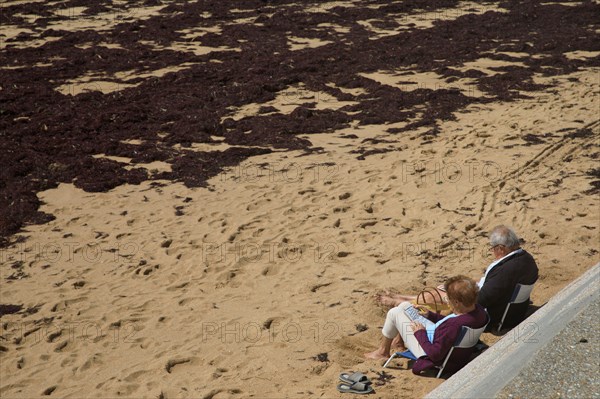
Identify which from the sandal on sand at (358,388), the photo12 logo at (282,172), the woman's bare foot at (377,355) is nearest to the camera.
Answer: the sandal on sand at (358,388)

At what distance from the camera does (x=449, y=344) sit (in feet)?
18.8

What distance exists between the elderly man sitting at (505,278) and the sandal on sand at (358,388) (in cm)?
135

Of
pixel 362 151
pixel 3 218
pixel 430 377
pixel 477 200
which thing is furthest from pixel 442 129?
pixel 430 377

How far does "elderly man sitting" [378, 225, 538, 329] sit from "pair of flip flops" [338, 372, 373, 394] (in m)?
1.32

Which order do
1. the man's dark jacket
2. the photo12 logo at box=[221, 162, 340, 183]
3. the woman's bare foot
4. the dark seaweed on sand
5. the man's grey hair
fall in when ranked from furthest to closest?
the dark seaweed on sand
the photo12 logo at box=[221, 162, 340, 183]
the man's grey hair
the man's dark jacket
the woman's bare foot

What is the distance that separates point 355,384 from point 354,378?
0.07 meters

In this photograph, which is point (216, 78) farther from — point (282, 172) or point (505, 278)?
point (505, 278)

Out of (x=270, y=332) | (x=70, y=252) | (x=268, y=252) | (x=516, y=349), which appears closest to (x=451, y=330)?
(x=516, y=349)

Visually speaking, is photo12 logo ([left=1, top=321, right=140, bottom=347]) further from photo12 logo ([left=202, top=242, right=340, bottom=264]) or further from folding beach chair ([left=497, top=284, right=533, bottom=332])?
folding beach chair ([left=497, top=284, right=533, bottom=332])

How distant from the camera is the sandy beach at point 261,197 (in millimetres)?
6961

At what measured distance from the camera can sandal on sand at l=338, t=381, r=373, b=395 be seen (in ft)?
18.2


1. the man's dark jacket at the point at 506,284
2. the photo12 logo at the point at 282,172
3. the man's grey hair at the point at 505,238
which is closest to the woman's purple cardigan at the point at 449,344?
the man's dark jacket at the point at 506,284

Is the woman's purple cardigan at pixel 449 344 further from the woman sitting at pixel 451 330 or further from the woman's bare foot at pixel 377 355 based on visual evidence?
the woman's bare foot at pixel 377 355

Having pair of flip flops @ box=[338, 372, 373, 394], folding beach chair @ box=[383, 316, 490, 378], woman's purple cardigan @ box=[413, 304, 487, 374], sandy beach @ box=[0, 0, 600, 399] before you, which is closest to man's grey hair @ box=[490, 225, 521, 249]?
sandy beach @ box=[0, 0, 600, 399]
